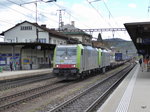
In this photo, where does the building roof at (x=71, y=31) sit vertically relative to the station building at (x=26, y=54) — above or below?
above

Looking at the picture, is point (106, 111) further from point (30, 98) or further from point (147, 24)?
point (147, 24)

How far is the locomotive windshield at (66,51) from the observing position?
21.7m

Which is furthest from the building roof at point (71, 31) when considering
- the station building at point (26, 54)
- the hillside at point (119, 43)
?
the station building at point (26, 54)

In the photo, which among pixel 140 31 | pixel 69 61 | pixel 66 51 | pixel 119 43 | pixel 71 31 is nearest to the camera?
pixel 69 61

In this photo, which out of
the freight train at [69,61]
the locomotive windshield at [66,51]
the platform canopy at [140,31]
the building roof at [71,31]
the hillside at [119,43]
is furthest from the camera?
the hillside at [119,43]

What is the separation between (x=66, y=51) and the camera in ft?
72.1

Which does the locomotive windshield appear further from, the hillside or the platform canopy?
the hillside

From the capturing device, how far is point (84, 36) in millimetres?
88500

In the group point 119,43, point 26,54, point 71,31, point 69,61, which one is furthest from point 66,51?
point 119,43

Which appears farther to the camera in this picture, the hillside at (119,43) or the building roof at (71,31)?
the hillside at (119,43)

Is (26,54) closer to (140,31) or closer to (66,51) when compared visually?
(66,51)

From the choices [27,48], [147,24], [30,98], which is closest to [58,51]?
[147,24]

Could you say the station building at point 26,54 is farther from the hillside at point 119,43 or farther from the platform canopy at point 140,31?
the hillside at point 119,43

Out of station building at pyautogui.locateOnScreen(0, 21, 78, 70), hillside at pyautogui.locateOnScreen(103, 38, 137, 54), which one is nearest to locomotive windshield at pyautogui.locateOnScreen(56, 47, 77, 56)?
station building at pyautogui.locateOnScreen(0, 21, 78, 70)
